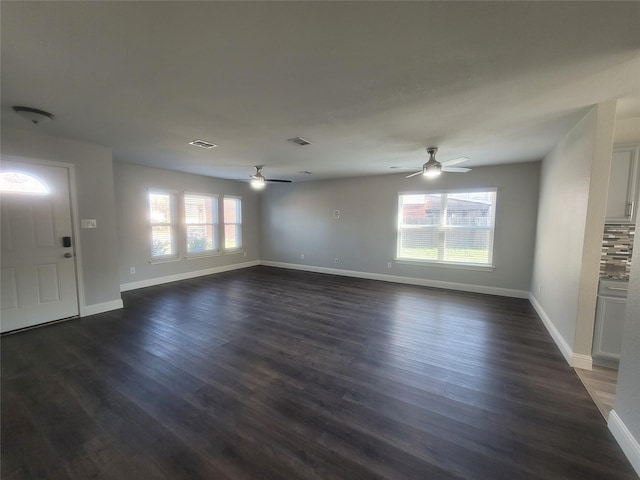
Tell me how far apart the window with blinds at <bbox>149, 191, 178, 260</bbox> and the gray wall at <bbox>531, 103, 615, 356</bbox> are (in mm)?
6809

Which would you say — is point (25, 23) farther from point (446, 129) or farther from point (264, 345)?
point (446, 129)

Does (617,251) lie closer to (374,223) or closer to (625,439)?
(625,439)

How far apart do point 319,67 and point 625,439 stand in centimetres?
315

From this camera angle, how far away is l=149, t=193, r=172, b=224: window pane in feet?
17.9

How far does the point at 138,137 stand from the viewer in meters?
3.32

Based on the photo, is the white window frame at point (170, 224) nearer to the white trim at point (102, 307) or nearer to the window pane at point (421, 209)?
the white trim at point (102, 307)

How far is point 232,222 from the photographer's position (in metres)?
7.29

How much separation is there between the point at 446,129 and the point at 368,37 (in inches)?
74.9

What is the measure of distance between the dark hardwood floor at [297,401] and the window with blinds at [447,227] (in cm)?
171

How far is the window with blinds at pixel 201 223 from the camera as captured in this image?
6121 millimetres

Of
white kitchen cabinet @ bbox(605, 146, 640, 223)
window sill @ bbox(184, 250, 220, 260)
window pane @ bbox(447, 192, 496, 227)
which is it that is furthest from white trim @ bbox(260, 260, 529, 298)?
white kitchen cabinet @ bbox(605, 146, 640, 223)

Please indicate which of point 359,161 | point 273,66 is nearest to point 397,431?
point 273,66

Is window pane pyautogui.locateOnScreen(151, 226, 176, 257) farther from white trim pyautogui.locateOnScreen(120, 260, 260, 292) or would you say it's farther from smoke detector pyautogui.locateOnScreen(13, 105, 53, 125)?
smoke detector pyautogui.locateOnScreen(13, 105, 53, 125)

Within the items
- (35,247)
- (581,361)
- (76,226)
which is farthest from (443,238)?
(35,247)
